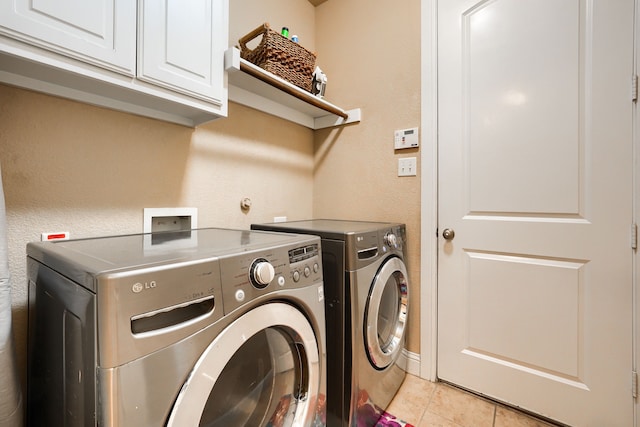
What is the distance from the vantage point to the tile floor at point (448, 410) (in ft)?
4.32

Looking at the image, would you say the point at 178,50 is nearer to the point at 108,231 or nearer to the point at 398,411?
the point at 108,231

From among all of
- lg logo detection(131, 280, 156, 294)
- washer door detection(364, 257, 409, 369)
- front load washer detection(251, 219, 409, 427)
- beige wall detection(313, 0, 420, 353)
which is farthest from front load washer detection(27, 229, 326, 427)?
beige wall detection(313, 0, 420, 353)

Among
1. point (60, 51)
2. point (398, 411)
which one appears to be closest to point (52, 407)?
point (60, 51)

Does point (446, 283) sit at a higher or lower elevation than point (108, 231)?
lower

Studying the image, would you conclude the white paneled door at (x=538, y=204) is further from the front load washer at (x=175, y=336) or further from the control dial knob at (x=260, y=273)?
the control dial knob at (x=260, y=273)

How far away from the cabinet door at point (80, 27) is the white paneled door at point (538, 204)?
1.50 m

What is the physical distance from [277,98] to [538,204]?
1517 millimetres

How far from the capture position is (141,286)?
50 cm

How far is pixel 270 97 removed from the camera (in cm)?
169

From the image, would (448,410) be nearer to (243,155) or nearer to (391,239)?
(391,239)

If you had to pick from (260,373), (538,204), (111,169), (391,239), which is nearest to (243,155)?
(111,169)

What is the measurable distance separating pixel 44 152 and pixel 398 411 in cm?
186

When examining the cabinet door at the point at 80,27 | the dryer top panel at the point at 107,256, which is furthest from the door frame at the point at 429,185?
the cabinet door at the point at 80,27

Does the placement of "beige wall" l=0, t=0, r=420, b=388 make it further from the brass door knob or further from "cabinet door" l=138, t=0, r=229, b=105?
"cabinet door" l=138, t=0, r=229, b=105
